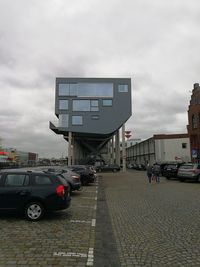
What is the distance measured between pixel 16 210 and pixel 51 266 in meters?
4.19

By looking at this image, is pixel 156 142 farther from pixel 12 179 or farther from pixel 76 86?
pixel 12 179

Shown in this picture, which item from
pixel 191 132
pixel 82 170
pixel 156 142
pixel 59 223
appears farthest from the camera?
pixel 156 142

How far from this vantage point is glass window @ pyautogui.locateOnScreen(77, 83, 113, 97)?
196 feet

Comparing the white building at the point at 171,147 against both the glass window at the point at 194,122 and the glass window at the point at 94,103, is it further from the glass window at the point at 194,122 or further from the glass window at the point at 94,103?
the glass window at the point at 194,122

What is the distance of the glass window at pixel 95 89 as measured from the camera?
5962cm

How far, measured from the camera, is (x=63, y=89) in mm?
59125

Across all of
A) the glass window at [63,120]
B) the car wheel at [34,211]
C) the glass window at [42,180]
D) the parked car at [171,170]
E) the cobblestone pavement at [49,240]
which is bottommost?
the cobblestone pavement at [49,240]

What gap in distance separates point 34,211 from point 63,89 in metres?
51.3

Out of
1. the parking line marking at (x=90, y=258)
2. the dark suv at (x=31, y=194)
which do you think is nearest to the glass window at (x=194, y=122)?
the dark suv at (x=31, y=194)

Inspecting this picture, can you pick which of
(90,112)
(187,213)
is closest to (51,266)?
(187,213)

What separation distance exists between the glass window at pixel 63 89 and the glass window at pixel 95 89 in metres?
2.29

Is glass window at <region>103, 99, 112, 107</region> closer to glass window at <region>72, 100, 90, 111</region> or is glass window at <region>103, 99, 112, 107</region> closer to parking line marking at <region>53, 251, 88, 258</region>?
glass window at <region>72, 100, 90, 111</region>

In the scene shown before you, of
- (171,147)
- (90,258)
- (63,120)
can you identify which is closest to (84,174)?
(90,258)

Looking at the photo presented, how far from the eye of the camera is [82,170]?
975 inches
